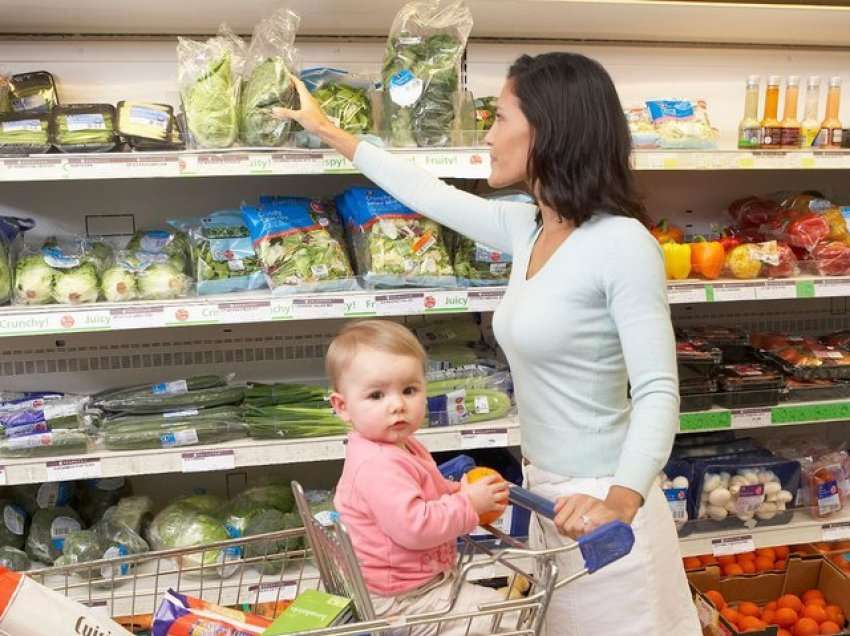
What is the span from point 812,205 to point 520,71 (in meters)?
1.56

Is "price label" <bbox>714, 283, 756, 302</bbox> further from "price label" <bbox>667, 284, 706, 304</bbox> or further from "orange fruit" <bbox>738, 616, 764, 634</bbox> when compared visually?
"orange fruit" <bbox>738, 616, 764, 634</bbox>

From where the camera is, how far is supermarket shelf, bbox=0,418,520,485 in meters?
2.23

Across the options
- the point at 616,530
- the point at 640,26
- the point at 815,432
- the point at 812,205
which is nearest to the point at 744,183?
the point at 812,205

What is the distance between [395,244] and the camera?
2.35 m

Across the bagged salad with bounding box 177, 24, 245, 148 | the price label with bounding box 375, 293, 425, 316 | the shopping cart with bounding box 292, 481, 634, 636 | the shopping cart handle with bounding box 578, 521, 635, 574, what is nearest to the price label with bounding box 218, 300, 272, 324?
the price label with bounding box 375, 293, 425, 316

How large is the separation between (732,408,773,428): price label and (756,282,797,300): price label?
1.17 feet

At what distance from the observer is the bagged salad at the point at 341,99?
2.28m

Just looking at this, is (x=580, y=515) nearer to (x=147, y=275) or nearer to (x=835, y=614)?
(x=147, y=275)

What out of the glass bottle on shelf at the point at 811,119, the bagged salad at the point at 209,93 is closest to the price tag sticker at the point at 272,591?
the bagged salad at the point at 209,93

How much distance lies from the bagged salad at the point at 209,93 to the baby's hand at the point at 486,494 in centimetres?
122

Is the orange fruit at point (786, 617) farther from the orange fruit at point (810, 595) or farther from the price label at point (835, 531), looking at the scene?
the price label at point (835, 531)

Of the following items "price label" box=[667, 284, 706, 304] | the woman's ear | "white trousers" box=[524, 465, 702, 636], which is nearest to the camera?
the woman's ear

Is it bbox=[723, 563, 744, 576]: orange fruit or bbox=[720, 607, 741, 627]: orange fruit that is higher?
bbox=[723, 563, 744, 576]: orange fruit

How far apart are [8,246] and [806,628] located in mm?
2600
